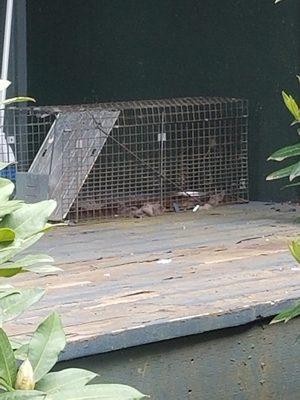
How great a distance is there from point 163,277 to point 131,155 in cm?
212

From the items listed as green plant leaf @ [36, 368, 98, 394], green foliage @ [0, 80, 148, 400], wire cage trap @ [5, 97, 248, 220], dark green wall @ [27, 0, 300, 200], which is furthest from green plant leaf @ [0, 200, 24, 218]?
dark green wall @ [27, 0, 300, 200]

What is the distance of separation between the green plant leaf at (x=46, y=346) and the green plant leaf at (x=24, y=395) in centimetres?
6

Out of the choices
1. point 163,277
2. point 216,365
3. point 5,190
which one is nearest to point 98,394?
point 5,190

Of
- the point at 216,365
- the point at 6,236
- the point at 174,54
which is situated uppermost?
the point at 174,54

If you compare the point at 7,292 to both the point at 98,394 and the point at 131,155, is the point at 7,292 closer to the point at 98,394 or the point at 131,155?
the point at 98,394

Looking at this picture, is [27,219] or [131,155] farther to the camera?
[131,155]

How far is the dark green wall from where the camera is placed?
6.02m

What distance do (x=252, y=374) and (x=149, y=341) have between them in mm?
442

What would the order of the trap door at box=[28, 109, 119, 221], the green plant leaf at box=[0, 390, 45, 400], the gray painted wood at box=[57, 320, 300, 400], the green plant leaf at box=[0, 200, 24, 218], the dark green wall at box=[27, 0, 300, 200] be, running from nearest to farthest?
the green plant leaf at box=[0, 390, 45, 400]
the green plant leaf at box=[0, 200, 24, 218]
the gray painted wood at box=[57, 320, 300, 400]
the trap door at box=[28, 109, 119, 221]
the dark green wall at box=[27, 0, 300, 200]

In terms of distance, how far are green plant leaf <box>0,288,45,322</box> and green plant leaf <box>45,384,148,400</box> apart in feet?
0.52

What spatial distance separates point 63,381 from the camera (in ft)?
4.64

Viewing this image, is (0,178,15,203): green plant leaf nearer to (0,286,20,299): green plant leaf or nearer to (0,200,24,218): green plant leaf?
(0,200,24,218): green plant leaf

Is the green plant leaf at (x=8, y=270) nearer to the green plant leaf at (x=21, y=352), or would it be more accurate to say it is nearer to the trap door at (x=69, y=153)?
the green plant leaf at (x=21, y=352)

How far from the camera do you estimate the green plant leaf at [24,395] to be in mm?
1323
